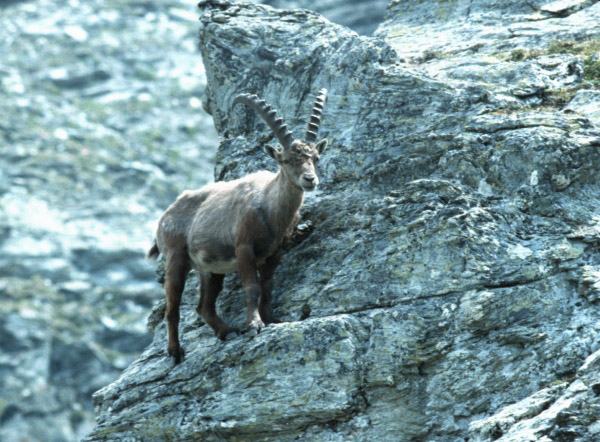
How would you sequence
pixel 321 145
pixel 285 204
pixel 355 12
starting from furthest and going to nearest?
pixel 355 12 < pixel 321 145 < pixel 285 204

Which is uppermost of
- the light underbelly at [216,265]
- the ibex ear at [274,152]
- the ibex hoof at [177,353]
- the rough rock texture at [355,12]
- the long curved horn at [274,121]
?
the long curved horn at [274,121]

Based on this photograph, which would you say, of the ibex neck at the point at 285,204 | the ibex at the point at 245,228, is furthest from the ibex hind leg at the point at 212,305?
the ibex neck at the point at 285,204

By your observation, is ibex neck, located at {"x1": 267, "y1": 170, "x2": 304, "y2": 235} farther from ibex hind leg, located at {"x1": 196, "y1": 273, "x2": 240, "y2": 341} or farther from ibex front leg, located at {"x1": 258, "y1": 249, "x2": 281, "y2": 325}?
ibex hind leg, located at {"x1": 196, "y1": 273, "x2": 240, "y2": 341}

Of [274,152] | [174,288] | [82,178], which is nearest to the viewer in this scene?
[274,152]

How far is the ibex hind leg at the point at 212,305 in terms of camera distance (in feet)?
47.8

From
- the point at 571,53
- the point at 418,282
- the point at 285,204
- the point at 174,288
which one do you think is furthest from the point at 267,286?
the point at 571,53

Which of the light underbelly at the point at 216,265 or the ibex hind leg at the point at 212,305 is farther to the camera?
the light underbelly at the point at 216,265

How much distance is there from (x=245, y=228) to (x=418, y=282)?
2865 mm

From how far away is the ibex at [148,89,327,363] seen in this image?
14.5 meters

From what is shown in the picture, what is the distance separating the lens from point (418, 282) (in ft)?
43.8

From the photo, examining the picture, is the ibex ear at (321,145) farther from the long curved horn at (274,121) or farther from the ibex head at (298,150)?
the long curved horn at (274,121)

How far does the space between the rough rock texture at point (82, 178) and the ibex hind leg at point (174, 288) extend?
60.6m

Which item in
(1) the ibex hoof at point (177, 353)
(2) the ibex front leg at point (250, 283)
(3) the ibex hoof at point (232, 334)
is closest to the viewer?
(2) the ibex front leg at point (250, 283)

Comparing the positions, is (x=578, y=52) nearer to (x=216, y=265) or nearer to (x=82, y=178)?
(x=216, y=265)
